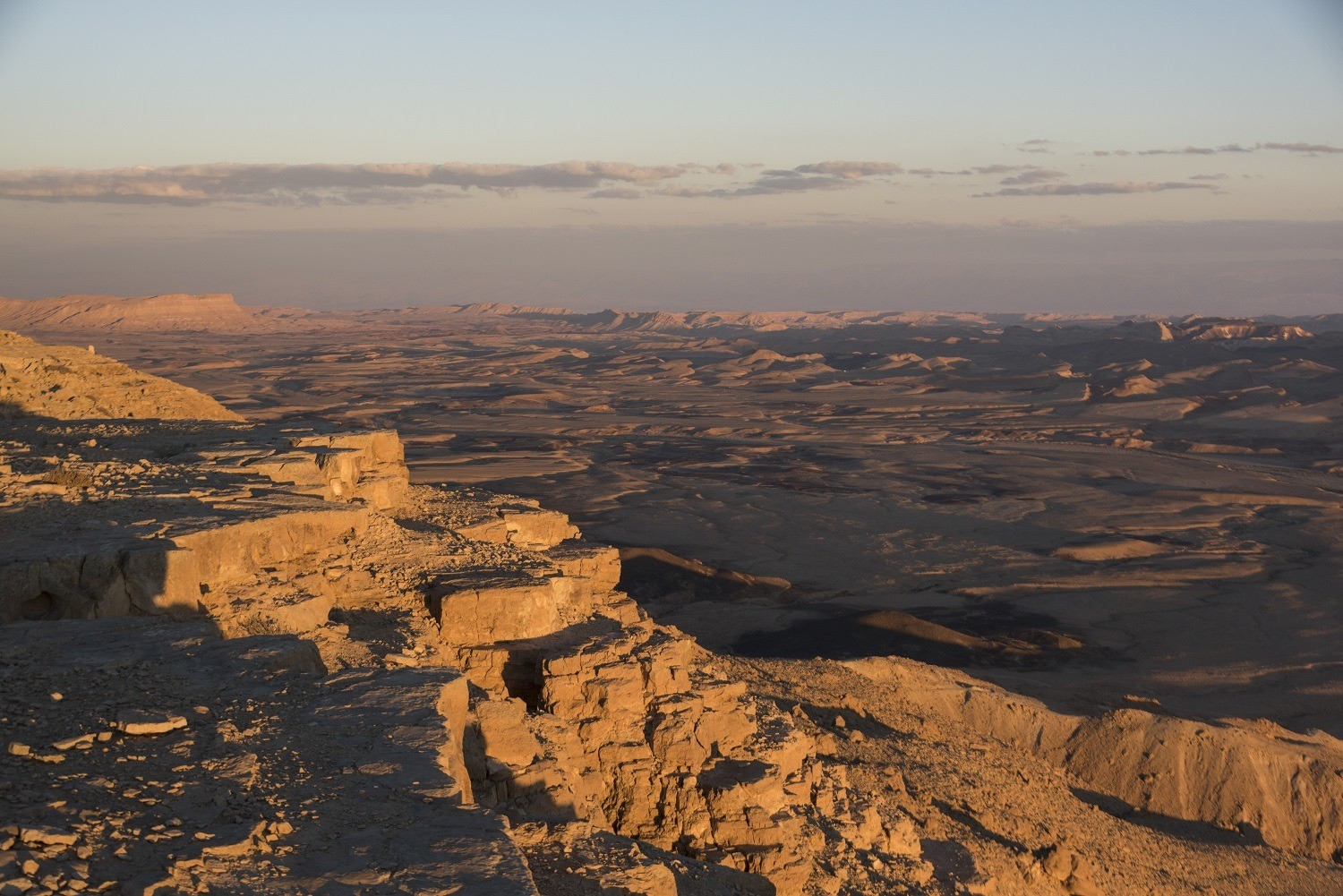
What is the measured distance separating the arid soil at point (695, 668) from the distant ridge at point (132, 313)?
131 metres

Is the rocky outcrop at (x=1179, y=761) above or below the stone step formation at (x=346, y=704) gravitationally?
below

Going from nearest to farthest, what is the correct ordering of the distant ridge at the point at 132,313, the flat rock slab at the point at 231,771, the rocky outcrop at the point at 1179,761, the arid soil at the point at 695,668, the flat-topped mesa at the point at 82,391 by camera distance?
1. the flat rock slab at the point at 231,771
2. the arid soil at the point at 695,668
3. the rocky outcrop at the point at 1179,761
4. the flat-topped mesa at the point at 82,391
5. the distant ridge at the point at 132,313

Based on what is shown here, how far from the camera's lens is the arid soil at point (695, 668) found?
17.6 feet

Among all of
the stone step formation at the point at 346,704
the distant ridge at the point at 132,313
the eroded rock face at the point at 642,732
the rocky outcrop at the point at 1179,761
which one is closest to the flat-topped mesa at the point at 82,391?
the stone step formation at the point at 346,704

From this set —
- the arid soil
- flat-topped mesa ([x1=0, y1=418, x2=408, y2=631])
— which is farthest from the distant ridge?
flat-topped mesa ([x1=0, y1=418, x2=408, y2=631])

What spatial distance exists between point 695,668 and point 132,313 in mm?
171614

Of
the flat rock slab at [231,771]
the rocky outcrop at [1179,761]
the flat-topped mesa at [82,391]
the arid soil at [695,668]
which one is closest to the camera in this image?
the flat rock slab at [231,771]

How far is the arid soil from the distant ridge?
13090cm

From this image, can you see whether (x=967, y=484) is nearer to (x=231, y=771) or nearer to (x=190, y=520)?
(x=190, y=520)

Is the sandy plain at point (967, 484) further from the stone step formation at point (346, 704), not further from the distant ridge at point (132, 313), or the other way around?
the distant ridge at point (132, 313)

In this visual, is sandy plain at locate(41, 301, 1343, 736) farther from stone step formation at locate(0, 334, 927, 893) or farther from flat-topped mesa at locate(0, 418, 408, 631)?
flat-topped mesa at locate(0, 418, 408, 631)

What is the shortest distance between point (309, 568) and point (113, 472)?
9.02 feet

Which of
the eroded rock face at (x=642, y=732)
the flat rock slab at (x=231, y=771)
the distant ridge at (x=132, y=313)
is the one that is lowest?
the distant ridge at (x=132, y=313)

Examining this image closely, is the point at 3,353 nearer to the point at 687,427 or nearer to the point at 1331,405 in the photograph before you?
the point at 687,427
